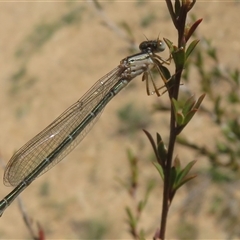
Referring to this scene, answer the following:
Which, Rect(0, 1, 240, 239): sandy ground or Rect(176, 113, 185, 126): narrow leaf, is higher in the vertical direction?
Rect(0, 1, 240, 239): sandy ground

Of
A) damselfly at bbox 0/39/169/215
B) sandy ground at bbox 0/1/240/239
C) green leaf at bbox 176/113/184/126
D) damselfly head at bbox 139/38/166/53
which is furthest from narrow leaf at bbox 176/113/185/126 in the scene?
sandy ground at bbox 0/1/240/239

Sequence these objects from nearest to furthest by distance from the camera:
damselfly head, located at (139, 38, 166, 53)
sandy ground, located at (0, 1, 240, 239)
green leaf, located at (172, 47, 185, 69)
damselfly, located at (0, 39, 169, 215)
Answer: green leaf, located at (172, 47, 185, 69) < damselfly head, located at (139, 38, 166, 53) < damselfly, located at (0, 39, 169, 215) < sandy ground, located at (0, 1, 240, 239)

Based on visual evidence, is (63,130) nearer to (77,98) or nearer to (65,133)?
(65,133)

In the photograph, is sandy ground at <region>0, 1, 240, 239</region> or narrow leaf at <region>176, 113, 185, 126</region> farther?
sandy ground at <region>0, 1, 240, 239</region>

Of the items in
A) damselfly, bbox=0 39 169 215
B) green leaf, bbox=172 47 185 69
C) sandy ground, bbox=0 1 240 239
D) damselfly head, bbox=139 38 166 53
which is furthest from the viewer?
sandy ground, bbox=0 1 240 239

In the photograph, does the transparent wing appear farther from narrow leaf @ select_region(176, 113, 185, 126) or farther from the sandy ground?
the sandy ground

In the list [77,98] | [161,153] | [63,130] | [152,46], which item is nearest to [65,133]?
[63,130]

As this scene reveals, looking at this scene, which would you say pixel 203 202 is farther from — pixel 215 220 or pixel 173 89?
pixel 173 89

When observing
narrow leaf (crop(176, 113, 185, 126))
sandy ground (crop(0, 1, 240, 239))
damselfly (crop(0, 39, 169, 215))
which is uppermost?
sandy ground (crop(0, 1, 240, 239))

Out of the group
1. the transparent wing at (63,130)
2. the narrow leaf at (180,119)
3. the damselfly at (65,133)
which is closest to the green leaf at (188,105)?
the narrow leaf at (180,119)
